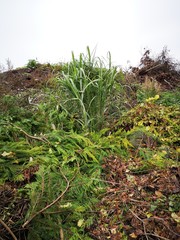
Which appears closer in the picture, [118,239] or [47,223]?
[47,223]

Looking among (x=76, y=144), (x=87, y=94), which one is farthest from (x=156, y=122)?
(x=76, y=144)

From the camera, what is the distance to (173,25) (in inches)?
556

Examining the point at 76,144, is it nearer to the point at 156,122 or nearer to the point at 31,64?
the point at 156,122

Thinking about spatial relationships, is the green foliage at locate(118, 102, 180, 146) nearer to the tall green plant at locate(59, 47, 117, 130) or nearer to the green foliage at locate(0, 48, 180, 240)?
the green foliage at locate(0, 48, 180, 240)

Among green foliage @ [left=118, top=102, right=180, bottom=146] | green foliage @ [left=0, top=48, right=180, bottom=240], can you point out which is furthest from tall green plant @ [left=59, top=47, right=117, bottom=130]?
green foliage @ [left=118, top=102, right=180, bottom=146]

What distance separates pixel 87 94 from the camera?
3.52 m

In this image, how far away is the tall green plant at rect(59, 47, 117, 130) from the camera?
11.3 feet

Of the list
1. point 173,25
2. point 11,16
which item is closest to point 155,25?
point 173,25

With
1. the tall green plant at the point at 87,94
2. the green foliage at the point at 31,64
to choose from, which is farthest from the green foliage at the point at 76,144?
the green foliage at the point at 31,64

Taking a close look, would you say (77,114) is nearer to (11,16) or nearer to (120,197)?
(120,197)

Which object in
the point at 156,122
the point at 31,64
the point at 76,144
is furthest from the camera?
the point at 31,64

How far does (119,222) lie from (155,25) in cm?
1330

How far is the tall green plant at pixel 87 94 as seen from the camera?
3439mm

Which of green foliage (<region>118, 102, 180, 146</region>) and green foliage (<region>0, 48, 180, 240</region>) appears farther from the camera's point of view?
green foliage (<region>118, 102, 180, 146</region>)
